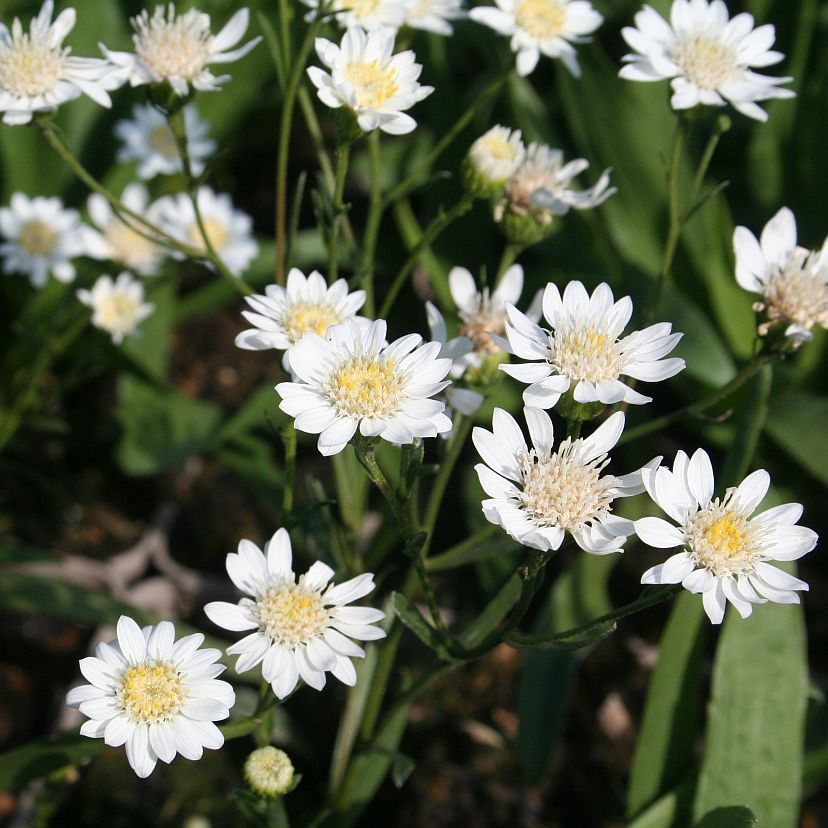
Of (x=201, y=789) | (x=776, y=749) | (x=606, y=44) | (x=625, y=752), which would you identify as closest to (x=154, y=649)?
(x=201, y=789)

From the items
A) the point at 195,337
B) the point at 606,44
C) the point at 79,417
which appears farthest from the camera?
the point at 606,44

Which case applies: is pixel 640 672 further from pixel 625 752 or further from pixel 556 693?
pixel 556 693

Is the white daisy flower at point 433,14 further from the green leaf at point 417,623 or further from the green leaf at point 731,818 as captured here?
the green leaf at point 731,818

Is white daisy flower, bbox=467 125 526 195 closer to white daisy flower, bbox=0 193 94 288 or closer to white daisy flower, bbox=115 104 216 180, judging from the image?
white daisy flower, bbox=115 104 216 180

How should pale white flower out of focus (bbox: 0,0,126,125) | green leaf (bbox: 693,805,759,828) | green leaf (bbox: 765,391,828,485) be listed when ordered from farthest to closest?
green leaf (bbox: 765,391,828,485), pale white flower out of focus (bbox: 0,0,126,125), green leaf (bbox: 693,805,759,828)

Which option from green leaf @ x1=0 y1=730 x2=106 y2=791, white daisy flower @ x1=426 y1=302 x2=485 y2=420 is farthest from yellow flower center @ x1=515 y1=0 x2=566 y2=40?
green leaf @ x1=0 y1=730 x2=106 y2=791

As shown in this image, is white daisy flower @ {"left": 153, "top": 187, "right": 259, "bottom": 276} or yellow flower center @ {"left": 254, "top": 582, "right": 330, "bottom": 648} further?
white daisy flower @ {"left": 153, "top": 187, "right": 259, "bottom": 276}
